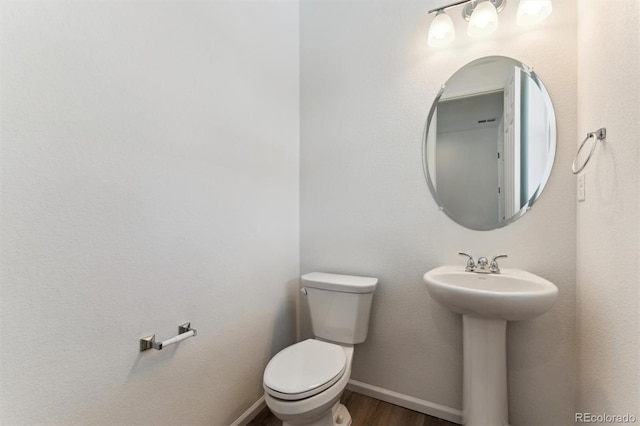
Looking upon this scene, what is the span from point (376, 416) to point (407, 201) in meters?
1.21

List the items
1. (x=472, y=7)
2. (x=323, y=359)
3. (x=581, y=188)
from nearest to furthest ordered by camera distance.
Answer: (x=581, y=188), (x=323, y=359), (x=472, y=7)

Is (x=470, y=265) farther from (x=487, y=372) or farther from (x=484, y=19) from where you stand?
(x=484, y=19)

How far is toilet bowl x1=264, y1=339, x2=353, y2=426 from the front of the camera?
1061 millimetres

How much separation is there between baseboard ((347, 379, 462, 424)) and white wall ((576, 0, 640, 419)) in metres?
0.56

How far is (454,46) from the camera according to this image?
1.47 m

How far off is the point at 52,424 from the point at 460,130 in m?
1.98

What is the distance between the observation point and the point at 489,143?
1437 millimetres

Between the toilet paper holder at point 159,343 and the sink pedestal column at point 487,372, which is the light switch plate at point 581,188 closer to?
the sink pedestal column at point 487,372

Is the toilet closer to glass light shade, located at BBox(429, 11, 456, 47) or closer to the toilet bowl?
the toilet bowl

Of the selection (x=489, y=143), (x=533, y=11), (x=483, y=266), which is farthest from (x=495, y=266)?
(x=533, y=11)

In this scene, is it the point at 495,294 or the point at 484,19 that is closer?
the point at 495,294

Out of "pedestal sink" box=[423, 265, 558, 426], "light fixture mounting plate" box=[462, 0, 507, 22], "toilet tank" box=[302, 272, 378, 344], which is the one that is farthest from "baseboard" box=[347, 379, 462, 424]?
"light fixture mounting plate" box=[462, 0, 507, 22]

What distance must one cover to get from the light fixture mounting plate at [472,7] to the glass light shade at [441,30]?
71 millimetres

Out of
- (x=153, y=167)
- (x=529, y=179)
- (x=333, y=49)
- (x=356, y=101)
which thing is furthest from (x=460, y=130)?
(x=153, y=167)
